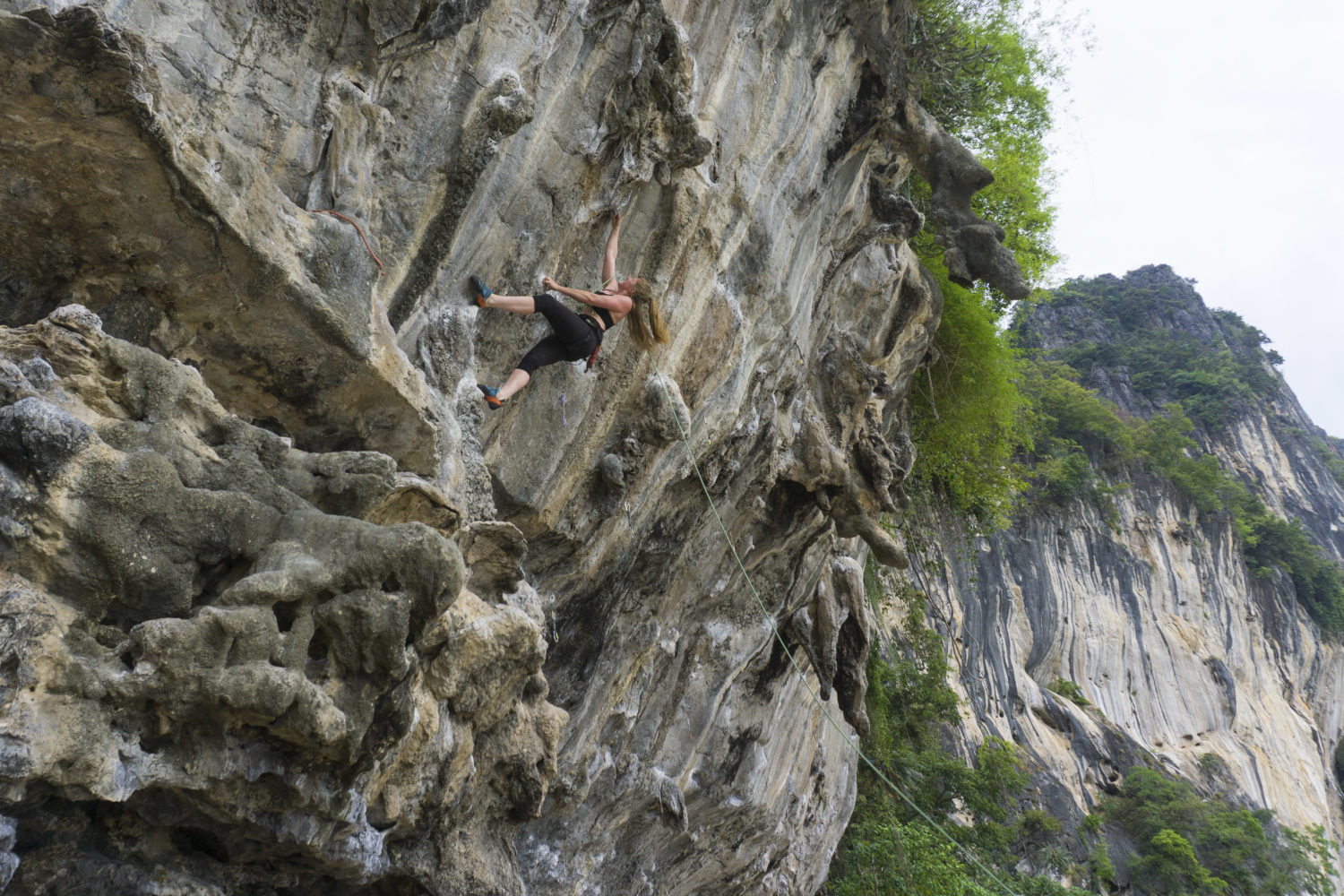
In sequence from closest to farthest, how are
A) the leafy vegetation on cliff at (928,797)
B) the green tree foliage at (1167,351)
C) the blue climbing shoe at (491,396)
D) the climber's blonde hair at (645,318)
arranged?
the blue climbing shoe at (491,396)
the climber's blonde hair at (645,318)
the leafy vegetation on cliff at (928,797)
the green tree foliage at (1167,351)

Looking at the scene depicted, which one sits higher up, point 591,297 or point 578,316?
point 591,297

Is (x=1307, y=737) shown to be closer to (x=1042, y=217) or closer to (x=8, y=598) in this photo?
(x=1042, y=217)

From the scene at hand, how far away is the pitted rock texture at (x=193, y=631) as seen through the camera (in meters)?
2.90

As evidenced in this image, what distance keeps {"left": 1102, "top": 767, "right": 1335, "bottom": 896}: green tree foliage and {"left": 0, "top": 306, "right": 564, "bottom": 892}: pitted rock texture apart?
20012 millimetres

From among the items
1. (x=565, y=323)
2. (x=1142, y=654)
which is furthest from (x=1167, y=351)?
(x=565, y=323)

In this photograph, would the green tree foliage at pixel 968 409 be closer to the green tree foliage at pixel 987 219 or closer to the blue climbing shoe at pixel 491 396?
the green tree foliage at pixel 987 219

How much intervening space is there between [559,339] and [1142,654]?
23597 mm

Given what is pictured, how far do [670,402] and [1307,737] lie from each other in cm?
3017

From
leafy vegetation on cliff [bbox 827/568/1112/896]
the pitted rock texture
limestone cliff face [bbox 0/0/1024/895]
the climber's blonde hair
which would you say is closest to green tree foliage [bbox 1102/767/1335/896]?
leafy vegetation on cliff [bbox 827/568/1112/896]

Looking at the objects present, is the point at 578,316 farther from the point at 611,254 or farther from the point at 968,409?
the point at 968,409

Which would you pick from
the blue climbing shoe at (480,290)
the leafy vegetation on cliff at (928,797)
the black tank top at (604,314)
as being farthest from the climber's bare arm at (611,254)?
the leafy vegetation on cliff at (928,797)

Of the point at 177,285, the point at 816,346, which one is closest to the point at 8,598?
the point at 177,285

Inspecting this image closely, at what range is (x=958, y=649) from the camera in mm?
19172

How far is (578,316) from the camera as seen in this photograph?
624cm
